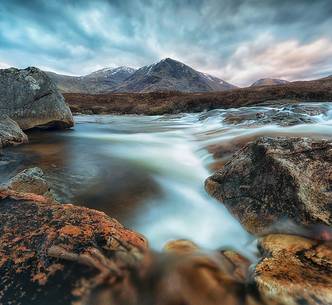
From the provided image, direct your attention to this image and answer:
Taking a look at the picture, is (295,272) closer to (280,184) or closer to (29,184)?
(280,184)

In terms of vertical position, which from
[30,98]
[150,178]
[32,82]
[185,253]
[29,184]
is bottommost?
[185,253]

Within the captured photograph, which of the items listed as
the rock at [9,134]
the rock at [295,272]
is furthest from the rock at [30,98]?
the rock at [295,272]

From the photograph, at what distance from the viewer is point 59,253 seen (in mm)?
3156

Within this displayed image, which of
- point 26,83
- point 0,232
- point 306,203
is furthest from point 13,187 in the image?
point 26,83

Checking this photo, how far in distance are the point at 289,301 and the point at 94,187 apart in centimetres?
463

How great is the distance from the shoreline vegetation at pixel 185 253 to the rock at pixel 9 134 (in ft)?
19.6

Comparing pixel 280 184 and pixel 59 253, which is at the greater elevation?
pixel 280 184

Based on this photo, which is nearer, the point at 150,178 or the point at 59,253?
the point at 59,253

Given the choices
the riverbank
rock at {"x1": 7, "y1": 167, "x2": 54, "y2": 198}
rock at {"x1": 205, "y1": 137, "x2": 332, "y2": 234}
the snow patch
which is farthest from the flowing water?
the riverbank

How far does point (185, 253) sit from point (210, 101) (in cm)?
3234

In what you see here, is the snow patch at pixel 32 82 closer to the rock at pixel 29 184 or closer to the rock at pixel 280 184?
the rock at pixel 29 184

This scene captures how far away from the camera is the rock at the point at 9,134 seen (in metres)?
10.5

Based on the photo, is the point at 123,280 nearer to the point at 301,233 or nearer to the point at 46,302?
the point at 46,302

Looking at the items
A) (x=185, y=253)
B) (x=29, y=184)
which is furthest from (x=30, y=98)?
(x=185, y=253)
